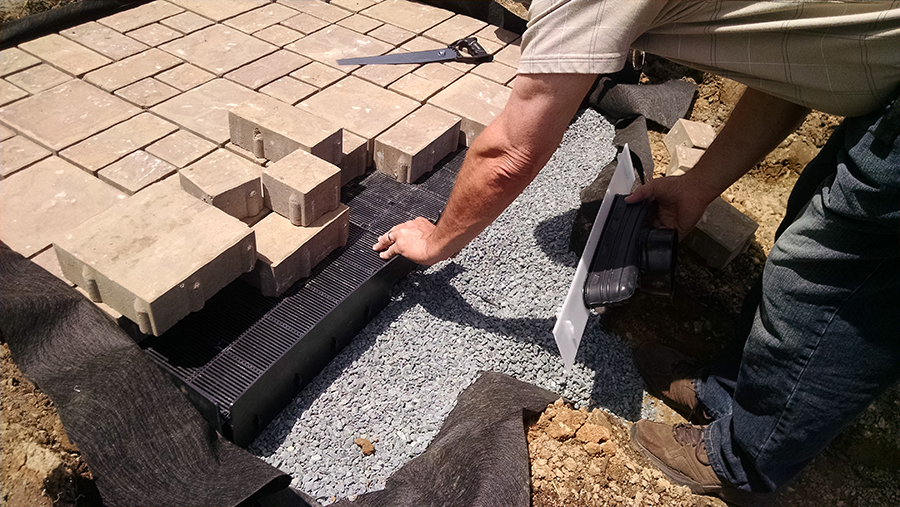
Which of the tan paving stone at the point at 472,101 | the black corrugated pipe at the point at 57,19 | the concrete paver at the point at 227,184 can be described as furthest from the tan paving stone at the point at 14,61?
the tan paving stone at the point at 472,101

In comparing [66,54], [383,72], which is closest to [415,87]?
[383,72]

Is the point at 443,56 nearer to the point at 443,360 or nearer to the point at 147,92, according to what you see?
the point at 147,92

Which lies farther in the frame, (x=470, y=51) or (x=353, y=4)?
(x=353, y=4)

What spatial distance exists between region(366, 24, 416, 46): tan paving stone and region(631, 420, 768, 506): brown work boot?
348cm

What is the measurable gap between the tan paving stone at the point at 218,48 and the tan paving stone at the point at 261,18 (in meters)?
0.10

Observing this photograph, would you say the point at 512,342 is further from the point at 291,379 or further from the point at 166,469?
the point at 166,469

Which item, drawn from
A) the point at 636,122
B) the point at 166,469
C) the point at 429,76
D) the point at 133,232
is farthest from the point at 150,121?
the point at 636,122

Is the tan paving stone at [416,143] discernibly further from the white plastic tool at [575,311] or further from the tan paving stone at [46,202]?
the tan paving stone at [46,202]

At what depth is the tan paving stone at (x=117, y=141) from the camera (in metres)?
3.34

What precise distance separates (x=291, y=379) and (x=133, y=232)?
0.95 meters

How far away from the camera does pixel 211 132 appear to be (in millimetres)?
3643

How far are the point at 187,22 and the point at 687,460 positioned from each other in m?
4.60

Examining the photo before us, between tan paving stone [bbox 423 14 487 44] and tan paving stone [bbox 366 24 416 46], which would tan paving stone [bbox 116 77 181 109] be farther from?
tan paving stone [bbox 423 14 487 44]

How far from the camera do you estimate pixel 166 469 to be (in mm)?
2193
